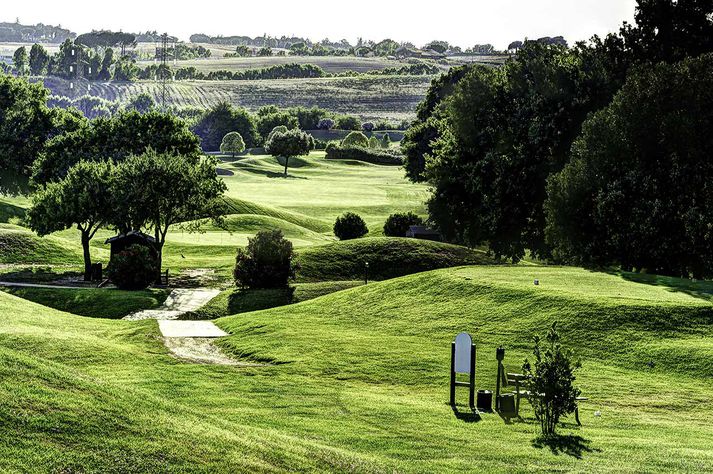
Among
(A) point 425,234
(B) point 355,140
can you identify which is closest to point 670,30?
(A) point 425,234

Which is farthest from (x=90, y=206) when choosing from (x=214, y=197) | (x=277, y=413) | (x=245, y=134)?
(x=245, y=134)

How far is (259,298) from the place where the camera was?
173ft

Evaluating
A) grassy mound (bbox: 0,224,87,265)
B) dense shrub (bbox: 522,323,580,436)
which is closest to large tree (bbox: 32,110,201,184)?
grassy mound (bbox: 0,224,87,265)

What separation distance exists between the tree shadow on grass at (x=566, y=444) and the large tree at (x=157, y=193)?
133 ft

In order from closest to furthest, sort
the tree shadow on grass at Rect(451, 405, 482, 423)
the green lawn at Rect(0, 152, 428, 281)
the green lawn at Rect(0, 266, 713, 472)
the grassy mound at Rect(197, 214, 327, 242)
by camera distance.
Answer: the green lawn at Rect(0, 266, 713, 472) → the tree shadow on grass at Rect(451, 405, 482, 423) → the green lawn at Rect(0, 152, 428, 281) → the grassy mound at Rect(197, 214, 327, 242)

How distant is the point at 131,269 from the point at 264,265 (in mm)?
7968

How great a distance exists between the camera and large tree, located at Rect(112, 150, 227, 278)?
60125mm

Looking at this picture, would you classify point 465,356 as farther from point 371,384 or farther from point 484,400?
point 371,384

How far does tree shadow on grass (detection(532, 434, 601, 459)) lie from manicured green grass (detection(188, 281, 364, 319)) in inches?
1134

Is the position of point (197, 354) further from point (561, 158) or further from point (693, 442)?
point (561, 158)

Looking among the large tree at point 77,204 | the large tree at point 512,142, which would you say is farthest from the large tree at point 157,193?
the large tree at point 512,142

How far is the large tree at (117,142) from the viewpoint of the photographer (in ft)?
262

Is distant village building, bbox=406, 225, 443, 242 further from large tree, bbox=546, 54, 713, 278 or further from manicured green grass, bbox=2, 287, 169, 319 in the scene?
manicured green grass, bbox=2, 287, 169, 319

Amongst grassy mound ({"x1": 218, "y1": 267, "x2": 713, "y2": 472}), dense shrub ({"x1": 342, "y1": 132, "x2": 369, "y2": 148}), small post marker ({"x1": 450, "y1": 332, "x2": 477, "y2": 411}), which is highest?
dense shrub ({"x1": 342, "y1": 132, "x2": 369, "y2": 148})
